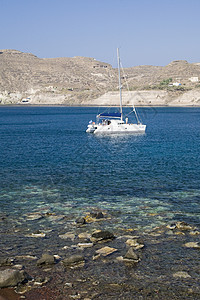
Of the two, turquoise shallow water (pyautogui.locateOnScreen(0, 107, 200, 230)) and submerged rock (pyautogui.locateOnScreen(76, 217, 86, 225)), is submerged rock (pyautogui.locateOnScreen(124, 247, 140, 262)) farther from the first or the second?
submerged rock (pyautogui.locateOnScreen(76, 217, 86, 225))

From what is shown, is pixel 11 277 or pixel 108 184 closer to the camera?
pixel 11 277

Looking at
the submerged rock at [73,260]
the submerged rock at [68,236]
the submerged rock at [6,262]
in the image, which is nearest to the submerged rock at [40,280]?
the submerged rock at [73,260]

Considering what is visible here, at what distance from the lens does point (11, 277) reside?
13617mm

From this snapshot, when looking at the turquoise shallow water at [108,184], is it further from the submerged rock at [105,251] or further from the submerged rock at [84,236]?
the submerged rock at [105,251]

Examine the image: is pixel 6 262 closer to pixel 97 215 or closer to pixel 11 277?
pixel 11 277

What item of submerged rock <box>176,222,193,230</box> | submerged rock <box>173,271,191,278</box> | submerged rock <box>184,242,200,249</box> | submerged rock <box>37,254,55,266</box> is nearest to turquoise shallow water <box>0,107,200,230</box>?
submerged rock <box>176,222,193,230</box>

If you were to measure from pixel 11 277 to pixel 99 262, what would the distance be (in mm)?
3779

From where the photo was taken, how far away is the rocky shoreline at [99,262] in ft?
44.0

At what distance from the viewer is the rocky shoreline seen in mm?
13414

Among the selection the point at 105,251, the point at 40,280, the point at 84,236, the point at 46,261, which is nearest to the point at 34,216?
the point at 84,236

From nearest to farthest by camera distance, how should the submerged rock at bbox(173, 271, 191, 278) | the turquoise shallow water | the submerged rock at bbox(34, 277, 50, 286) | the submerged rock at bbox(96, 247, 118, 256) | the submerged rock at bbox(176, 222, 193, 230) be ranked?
the submerged rock at bbox(34, 277, 50, 286), the submerged rock at bbox(173, 271, 191, 278), the submerged rock at bbox(96, 247, 118, 256), the submerged rock at bbox(176, 222, 193, 230), the turquoise shallow water

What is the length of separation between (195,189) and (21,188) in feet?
43.2

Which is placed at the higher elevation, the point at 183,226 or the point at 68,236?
the point at 68,236

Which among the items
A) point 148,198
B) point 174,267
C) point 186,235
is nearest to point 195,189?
point 148,198
